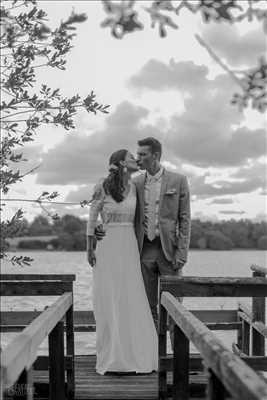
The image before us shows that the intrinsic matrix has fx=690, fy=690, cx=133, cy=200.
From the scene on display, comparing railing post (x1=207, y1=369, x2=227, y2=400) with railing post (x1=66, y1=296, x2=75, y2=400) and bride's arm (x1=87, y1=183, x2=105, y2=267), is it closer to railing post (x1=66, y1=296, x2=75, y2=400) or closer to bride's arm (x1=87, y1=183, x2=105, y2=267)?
railing post (x1=66, y1=296, x2=75, y2=400)

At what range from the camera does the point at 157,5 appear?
2.10 m

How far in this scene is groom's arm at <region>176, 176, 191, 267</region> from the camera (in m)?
6.43

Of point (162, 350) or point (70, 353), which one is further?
point (70, 353)

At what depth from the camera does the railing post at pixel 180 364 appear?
13.3 ft

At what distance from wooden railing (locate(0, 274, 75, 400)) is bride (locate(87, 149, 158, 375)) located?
0.93 metres

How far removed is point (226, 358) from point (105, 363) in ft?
13.8

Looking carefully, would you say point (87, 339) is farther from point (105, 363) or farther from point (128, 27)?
point (128, 27)

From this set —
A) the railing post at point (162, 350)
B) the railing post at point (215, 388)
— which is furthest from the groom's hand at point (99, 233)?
the railing post at point (215, 388)

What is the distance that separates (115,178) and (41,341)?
3.07 metres

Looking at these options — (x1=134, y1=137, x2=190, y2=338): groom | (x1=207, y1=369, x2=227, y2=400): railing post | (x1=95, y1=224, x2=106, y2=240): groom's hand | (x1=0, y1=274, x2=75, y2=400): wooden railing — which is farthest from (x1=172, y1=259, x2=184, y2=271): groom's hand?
(x1=207, y1=369, x2=227, y2=400): railing post

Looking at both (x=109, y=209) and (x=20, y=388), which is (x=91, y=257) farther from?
(x=20, y=388)

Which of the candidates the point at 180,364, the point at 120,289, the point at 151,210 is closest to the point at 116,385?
the point at 120,289

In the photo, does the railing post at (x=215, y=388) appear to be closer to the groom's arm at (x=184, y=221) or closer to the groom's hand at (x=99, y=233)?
the groom's hand at (x=99, y=233)

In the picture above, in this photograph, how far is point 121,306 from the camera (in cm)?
644
